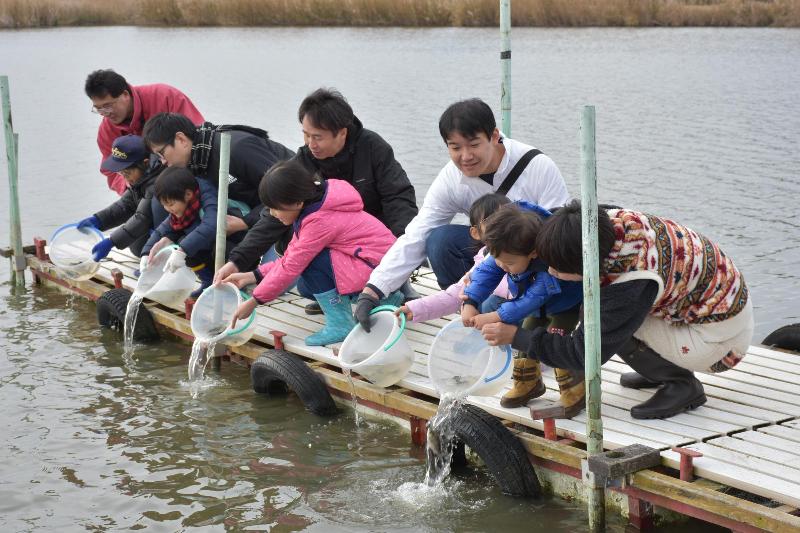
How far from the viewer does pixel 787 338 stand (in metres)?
5.68

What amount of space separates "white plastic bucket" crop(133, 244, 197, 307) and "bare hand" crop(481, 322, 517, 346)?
2.93 metres

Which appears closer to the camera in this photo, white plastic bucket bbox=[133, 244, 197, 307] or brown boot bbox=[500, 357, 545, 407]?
brown boot bbox=[500, 357, 545, 407]

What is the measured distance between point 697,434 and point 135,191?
4507mm

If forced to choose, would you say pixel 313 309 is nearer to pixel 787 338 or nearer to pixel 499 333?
pixel 499 333

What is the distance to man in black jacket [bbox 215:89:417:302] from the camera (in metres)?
6.18

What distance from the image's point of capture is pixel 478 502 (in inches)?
183

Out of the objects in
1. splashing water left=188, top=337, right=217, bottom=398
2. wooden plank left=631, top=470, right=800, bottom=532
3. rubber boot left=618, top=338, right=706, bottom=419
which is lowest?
splashing water left=188, top=337, right=217, bottom=398

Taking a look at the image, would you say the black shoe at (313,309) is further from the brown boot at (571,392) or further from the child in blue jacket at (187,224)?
the brown boot at (571,392)

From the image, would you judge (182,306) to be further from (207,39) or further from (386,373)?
(207,39)

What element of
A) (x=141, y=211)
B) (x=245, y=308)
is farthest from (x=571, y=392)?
(x=141, y=211)

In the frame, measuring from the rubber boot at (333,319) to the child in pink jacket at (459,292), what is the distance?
65 centimetres

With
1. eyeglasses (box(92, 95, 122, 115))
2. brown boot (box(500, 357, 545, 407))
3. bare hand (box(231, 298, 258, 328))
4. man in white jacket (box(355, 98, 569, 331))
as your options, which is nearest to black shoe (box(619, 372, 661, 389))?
brown boot (box(500, 357, 545, 407))

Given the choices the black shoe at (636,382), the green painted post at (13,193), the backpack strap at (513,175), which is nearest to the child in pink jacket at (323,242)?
the backpack strap at (513,175)

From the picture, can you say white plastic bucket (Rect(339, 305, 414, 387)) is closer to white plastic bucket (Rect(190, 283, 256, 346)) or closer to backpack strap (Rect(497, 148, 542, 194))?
backpack strap (Rect(497, 148, 542, 194))
